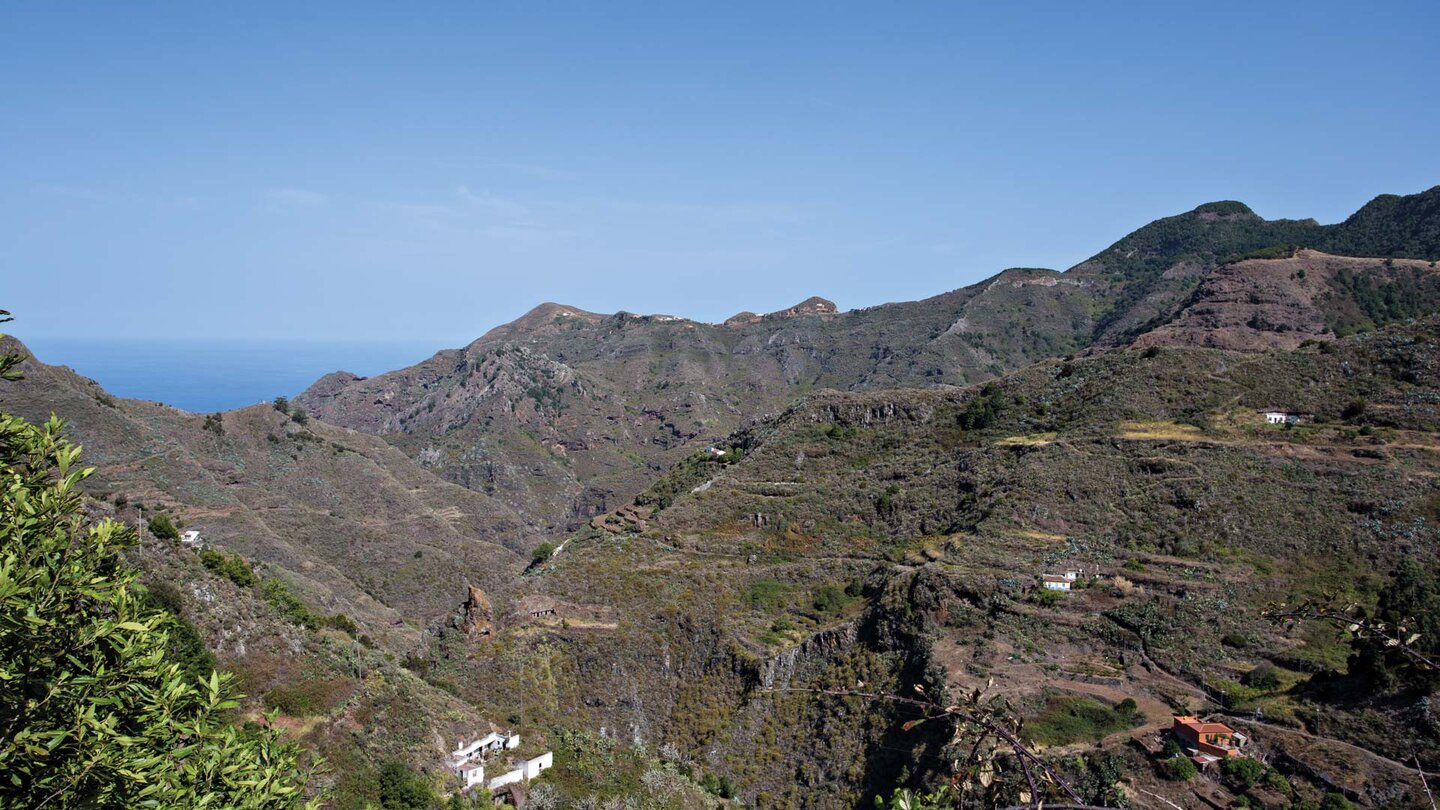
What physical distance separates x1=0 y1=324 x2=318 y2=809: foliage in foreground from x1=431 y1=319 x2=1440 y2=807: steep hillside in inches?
928

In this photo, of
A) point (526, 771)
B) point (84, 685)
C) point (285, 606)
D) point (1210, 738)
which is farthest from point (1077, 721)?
point (285, 606)

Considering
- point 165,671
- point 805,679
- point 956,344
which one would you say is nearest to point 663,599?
point 805,679

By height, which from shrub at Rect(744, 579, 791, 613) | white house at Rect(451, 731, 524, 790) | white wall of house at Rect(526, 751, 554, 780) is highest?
shrub at Rect(744, 579, 791, 613)

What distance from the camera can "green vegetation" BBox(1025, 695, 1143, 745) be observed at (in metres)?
25.1

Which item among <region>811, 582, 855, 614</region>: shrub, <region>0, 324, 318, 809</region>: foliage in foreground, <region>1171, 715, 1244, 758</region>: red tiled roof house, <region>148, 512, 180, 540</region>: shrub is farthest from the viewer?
<region>811, 582, 855, 614</region>: shrub

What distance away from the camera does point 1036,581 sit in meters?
32.9

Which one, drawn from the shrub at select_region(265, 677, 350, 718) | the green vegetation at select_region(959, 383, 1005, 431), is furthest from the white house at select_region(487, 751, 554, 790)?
the green vegetation at select_region(959, 383, 1005, 431)

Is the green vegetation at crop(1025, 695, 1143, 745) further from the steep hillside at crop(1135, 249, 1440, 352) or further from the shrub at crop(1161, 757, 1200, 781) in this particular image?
the steep hillside at crop(1135, 249, 1440, 352)

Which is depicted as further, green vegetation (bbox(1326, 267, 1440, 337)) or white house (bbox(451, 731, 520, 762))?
green vegetation (bbox(1326, 267, 1440, 337))

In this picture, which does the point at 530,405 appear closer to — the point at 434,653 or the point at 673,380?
the point at 673,380

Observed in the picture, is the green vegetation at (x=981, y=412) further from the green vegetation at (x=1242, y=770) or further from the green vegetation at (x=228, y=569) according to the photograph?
the green vegetation at (x=228, y=569)

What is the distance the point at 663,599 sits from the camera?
39500 mm

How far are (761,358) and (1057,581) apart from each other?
127695 mm

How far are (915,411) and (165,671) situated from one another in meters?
52.5
